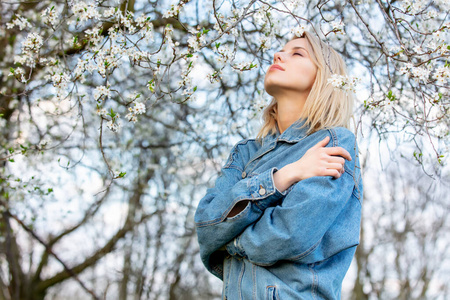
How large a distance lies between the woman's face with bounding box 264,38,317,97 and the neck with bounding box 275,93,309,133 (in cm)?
3

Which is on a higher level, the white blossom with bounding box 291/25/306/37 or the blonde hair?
the white blossom with bounding box 291/25/306/37

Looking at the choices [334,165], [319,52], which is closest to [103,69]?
[319,52]

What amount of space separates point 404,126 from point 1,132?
3381 millimetres

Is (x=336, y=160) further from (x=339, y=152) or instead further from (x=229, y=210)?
(x=229, y=210)

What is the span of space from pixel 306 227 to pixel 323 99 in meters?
0.55

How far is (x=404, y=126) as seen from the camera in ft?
7.51

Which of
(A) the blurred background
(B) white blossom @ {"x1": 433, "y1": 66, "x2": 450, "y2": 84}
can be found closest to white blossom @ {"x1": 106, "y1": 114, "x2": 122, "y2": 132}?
(A) the blurred background

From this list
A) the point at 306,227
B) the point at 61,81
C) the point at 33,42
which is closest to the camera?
the point at 306,227

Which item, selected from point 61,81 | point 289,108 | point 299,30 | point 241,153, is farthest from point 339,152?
point 61,81

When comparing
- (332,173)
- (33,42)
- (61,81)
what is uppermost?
(33,42)

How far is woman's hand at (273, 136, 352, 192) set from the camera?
1.44m

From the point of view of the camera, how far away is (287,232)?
1374 mm

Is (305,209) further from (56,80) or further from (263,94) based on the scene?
(263,94)

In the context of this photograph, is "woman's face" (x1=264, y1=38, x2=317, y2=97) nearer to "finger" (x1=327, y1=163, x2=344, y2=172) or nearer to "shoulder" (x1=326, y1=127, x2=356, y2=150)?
"shoulder" (x1=326, y1=127, x2=356, y2=150)
